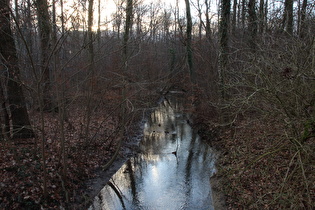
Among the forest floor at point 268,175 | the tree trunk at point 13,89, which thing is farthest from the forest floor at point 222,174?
the tree trunk at point 13,89

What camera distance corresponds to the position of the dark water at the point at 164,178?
7027 mm

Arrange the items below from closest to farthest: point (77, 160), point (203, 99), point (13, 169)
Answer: point (13, 169)
point (77, 160)
point (203, 99)

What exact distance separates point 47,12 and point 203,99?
1077 cm

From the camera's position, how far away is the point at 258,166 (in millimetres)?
6984

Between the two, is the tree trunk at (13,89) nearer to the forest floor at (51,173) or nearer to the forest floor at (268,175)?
the forest floor at (51,173)

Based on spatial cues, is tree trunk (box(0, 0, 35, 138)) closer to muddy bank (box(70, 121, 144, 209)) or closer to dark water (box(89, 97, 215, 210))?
muddy bank (box(70, 121, 144, 209))

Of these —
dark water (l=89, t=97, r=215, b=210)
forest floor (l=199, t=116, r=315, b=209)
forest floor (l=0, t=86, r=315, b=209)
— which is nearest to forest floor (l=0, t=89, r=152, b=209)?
forest floor (l=0, t=86, r=315, b=209)

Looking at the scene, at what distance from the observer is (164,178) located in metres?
8.58

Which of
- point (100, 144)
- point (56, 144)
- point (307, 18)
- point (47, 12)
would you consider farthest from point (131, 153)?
point (307, 18)

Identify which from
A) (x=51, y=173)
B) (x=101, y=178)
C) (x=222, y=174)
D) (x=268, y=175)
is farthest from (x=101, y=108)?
(x=268, y=175)

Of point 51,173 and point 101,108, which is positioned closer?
point 51,173

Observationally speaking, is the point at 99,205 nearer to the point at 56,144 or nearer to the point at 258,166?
the point at 56,144

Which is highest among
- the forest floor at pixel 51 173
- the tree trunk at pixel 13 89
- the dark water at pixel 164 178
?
the tree trunk at pixel 13 89

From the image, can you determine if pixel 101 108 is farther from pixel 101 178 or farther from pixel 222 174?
pixel 222 174
